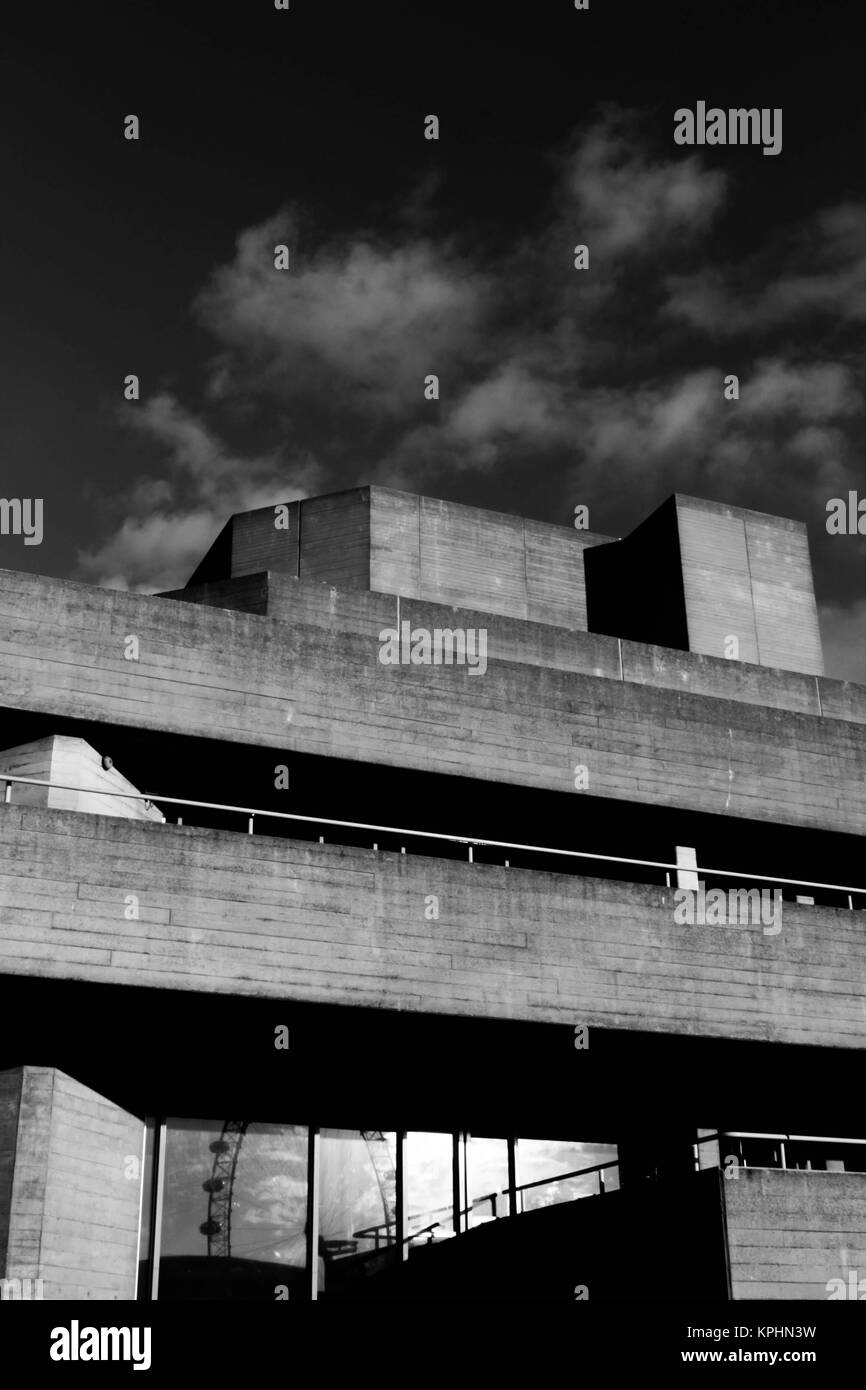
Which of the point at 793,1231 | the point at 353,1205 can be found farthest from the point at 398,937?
the point at 793,1231

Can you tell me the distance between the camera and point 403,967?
16156mm

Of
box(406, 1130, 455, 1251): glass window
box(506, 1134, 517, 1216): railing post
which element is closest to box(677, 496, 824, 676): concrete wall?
box(506, 1134, 517, 1216): railing post

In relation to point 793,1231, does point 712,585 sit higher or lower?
higher

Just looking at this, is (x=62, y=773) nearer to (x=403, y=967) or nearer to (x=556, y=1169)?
(x=403, y=967)

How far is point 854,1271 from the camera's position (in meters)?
14.0

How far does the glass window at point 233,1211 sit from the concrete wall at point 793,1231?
19.1 ft

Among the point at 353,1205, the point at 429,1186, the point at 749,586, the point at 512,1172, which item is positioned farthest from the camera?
the point at 749,586

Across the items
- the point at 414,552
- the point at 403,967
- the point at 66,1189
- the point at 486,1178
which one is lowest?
the point at 66,1189

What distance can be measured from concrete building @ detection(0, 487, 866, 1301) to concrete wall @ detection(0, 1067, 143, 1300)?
0.04m

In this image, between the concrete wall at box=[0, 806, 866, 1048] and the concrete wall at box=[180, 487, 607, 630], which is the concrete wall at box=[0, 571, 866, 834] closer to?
the concrete wall at box=[0, 806, 866, 1048]

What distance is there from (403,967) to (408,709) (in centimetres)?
422

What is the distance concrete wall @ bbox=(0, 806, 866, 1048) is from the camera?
1507cm

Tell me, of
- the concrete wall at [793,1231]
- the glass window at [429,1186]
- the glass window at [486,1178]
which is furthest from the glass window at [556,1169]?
the concrete wall at [793,1231]
